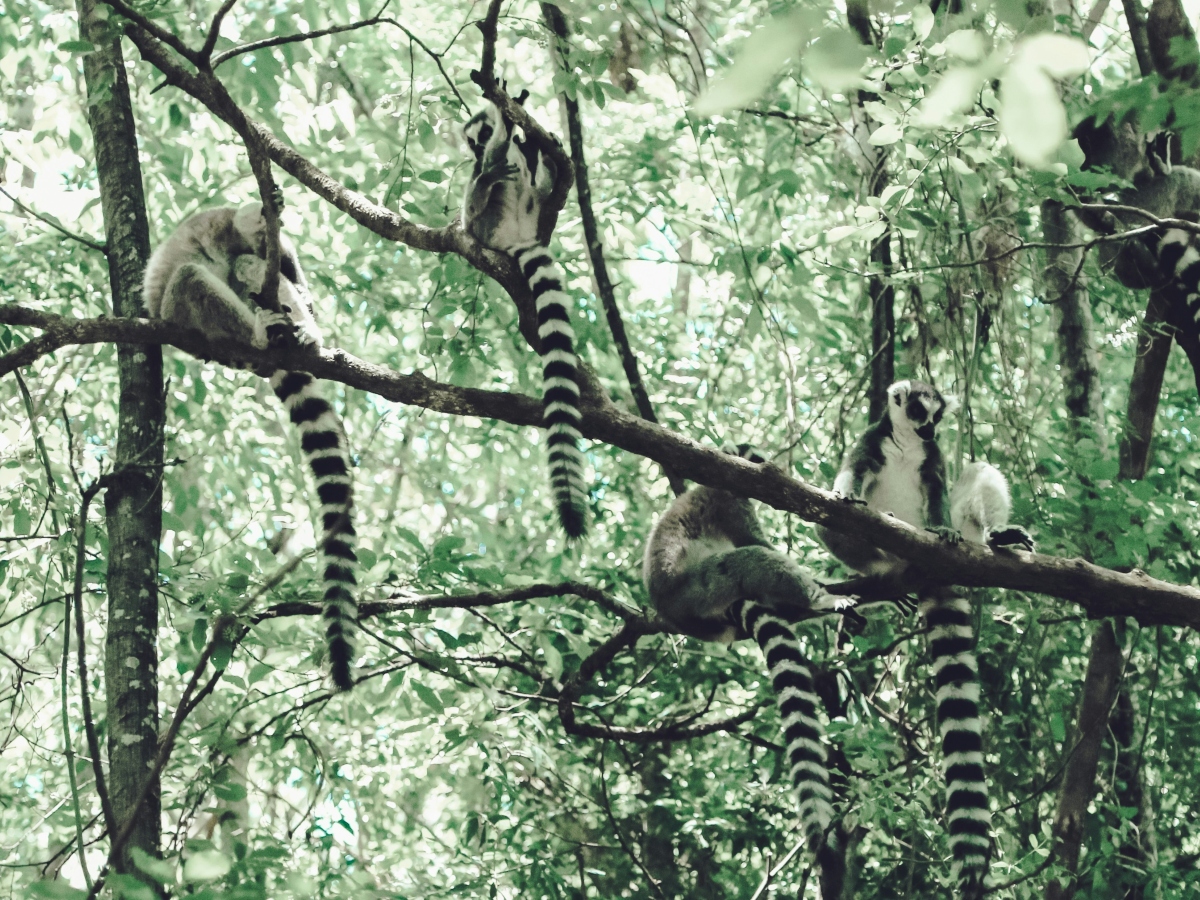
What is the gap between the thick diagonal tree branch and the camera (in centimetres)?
451

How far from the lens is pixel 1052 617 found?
627cm

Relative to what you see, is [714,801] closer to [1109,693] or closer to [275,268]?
[1109,693]

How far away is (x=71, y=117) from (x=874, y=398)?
238 inches

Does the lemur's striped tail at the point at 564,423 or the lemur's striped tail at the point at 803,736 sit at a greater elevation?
the lemur's striped tail at the point at 564,423

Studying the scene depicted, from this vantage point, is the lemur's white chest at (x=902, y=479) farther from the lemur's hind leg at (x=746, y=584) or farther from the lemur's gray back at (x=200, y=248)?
the lemur's gray back at (x=200, y=248)

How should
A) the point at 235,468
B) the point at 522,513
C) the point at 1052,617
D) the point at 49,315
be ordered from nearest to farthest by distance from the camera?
the point at 49,315 → the point at 1052,617 → the point at 235,468 → the point at 522,513

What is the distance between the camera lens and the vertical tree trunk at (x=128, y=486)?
4.46m

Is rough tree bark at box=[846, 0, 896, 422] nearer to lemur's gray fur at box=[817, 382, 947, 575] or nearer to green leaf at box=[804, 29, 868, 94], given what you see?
lemur's gray fur at box=[817, 382, 947, 575]

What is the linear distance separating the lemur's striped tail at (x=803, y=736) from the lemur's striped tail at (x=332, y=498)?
6.68 ft

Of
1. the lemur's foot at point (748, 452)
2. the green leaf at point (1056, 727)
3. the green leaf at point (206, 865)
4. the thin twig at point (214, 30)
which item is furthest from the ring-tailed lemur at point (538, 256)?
the green leaf at point (1056, 727)

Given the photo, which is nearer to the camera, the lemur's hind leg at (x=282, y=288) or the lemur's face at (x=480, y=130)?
the lemur's hind leg at (x=282, y=288)

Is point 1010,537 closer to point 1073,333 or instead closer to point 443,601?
point 1073,333

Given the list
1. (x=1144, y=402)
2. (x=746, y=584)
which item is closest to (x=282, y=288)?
(x=746, y=584)

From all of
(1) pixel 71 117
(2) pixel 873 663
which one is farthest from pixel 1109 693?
(1) pixel 71 117
